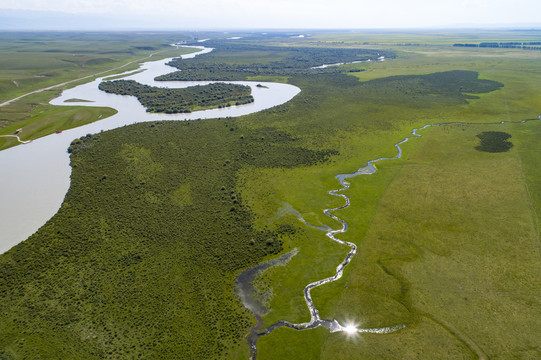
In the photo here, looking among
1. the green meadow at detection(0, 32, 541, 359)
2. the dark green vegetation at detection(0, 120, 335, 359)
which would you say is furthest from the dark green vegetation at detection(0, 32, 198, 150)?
the dark green vegetation at detection(0, 120, 335, 359)

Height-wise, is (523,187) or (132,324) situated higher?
(523,187)

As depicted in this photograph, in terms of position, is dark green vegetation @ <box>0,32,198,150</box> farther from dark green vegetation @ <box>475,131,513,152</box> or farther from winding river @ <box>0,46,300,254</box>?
dark green vegetation @ <box>475,131,513,152</box>

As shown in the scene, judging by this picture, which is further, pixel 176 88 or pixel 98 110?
pixel 176 88

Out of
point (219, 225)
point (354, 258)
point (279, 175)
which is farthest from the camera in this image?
point (279, 175)

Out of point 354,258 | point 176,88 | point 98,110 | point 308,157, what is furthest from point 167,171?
point 176,88

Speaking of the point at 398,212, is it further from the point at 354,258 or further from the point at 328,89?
the point at 328,89

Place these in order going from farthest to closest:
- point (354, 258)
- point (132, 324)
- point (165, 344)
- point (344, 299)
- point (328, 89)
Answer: point (328, 89) < point (354, 258) < point (344, 299) < point (132, 324) < point (165, 344)

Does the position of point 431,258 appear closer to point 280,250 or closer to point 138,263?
point 280,250
